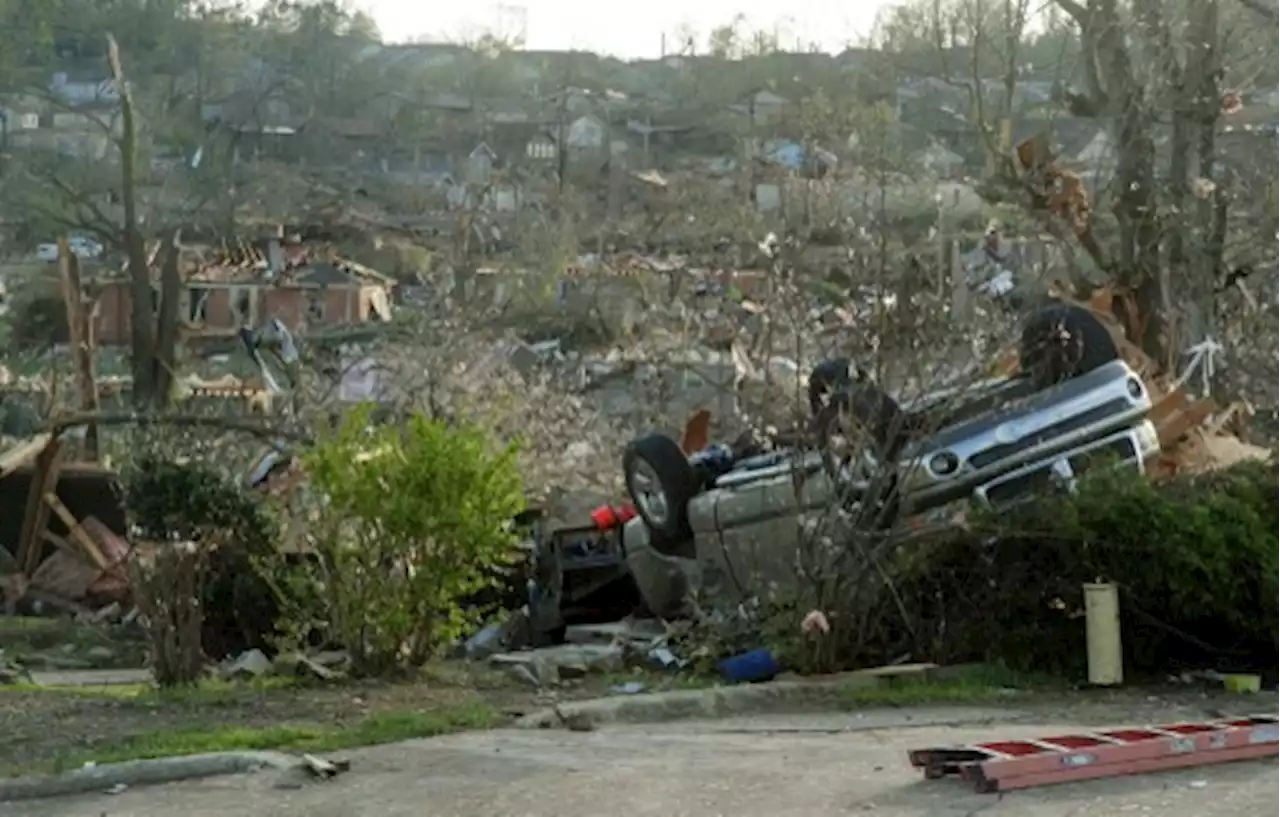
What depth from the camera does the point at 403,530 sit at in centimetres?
1129

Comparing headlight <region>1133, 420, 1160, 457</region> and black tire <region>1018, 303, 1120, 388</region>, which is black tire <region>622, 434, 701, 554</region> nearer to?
black tire <region>1018, 303, 1120, 388</region>

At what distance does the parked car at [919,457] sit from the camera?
1166cm

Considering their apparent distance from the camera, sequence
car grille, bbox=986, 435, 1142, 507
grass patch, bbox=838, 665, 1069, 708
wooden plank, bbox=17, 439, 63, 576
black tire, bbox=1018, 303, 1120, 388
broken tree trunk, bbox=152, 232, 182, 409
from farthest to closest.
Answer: broken tree trunk, bbox=152, 232, 182, 409, wooden plank, bbox=17, 439, 63, 576, black tire, bbox=1018, 303, 1120, 388, car grille, bbox=986, 435, 1142, 507, grass patch, bbox=838, 665, 1069, 708

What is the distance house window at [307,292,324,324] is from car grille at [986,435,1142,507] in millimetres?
35341

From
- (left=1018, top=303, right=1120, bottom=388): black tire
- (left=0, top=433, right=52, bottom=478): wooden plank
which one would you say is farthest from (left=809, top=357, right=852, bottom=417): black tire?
(left=0, top=433, right=52, bottom=478): wooden plank

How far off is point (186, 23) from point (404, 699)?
6590 cm

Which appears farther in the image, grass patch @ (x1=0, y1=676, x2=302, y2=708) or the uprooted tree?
the uprooted tree

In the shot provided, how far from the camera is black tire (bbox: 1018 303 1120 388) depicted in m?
12.6

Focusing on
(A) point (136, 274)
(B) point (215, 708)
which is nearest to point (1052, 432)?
(B) point (215, 708)

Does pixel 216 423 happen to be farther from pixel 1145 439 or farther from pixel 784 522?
pixel 1145 439

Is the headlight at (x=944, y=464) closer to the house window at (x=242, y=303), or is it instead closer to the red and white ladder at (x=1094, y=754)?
the red and white ladder at (x=1094, y=754)

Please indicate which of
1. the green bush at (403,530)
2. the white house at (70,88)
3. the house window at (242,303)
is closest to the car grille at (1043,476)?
the green bush at (403,530)

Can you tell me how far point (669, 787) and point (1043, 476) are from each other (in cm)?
529

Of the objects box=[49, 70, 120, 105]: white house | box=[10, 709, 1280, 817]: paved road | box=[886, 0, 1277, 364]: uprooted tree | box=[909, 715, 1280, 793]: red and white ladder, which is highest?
box=[49, 70, 120, 105]: white house
